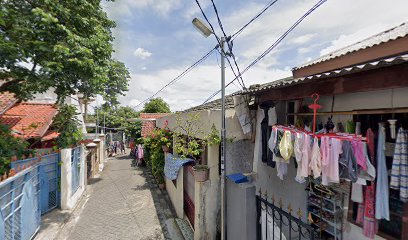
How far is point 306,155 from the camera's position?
335cm

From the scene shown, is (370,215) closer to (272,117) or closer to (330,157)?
(330,157)

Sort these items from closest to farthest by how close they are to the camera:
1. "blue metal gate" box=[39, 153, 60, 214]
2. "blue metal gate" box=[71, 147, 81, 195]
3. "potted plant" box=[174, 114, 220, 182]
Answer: "potted plant" box=[174, 114, 220, 182]
"blue metal gate" box=[39, 153, 60, 214]
"blue metal gate" box=[71, 147, 81, 195]

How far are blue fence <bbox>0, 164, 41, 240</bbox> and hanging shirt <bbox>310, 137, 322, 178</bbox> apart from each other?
6225 mm

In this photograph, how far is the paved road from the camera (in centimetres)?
752

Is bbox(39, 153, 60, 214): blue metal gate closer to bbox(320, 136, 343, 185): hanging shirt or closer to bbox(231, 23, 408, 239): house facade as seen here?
bbox(231, 23, 408, 239): house facade

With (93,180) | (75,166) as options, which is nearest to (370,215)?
(75,166)

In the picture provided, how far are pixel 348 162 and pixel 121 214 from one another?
8817 millimetres

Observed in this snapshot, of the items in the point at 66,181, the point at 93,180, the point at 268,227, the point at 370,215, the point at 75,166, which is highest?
the point at 370,215

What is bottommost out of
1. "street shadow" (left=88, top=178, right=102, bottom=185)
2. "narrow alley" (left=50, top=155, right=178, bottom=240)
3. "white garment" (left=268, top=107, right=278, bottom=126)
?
"street shadow" (left=88, top=178, right=102, bottom=185)

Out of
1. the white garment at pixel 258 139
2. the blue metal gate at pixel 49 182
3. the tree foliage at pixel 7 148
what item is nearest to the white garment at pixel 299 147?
the white garment at pixel 258 139

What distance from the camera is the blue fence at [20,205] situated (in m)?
5.11

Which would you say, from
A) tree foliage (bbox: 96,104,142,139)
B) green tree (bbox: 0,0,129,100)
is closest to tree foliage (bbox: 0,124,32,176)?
green tree (bbox: 0,0,129,100)

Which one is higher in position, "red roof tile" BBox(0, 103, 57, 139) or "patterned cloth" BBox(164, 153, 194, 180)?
"red roof tile" BBox(0, 103, 57, 139)

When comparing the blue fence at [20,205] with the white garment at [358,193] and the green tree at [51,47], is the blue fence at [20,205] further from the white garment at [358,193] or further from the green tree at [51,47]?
the white garment at [358,193]
